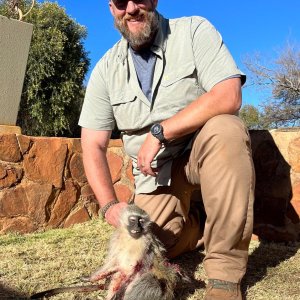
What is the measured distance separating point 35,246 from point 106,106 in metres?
1.17

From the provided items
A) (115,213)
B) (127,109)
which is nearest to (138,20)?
(127,109)

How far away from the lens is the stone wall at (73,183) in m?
3.37

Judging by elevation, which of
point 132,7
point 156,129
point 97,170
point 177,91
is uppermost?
point 132,7

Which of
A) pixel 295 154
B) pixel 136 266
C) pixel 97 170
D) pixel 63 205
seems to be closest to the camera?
pixel 136 266

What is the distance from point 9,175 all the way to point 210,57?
2006 millimetres

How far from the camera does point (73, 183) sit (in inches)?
158

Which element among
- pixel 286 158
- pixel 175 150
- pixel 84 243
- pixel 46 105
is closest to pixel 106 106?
pixel 175 150

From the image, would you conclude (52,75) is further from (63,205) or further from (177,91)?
(177,91)

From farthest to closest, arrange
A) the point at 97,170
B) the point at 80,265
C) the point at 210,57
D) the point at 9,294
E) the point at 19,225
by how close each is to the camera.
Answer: the point at 19,225
the point at 80,265
the point at 97,170
the point at 210,57
the point at 9,294

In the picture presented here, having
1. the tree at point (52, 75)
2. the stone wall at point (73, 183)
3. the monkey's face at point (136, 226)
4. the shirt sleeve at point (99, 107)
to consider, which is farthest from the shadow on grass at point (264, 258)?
the tree at point (52, 75)

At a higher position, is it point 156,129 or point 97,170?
point 156,129

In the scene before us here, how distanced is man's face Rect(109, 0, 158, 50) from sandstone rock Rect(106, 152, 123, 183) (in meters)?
1.86

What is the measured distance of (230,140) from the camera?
2.12m

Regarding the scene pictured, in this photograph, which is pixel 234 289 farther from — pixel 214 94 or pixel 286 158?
pixel 286 158
